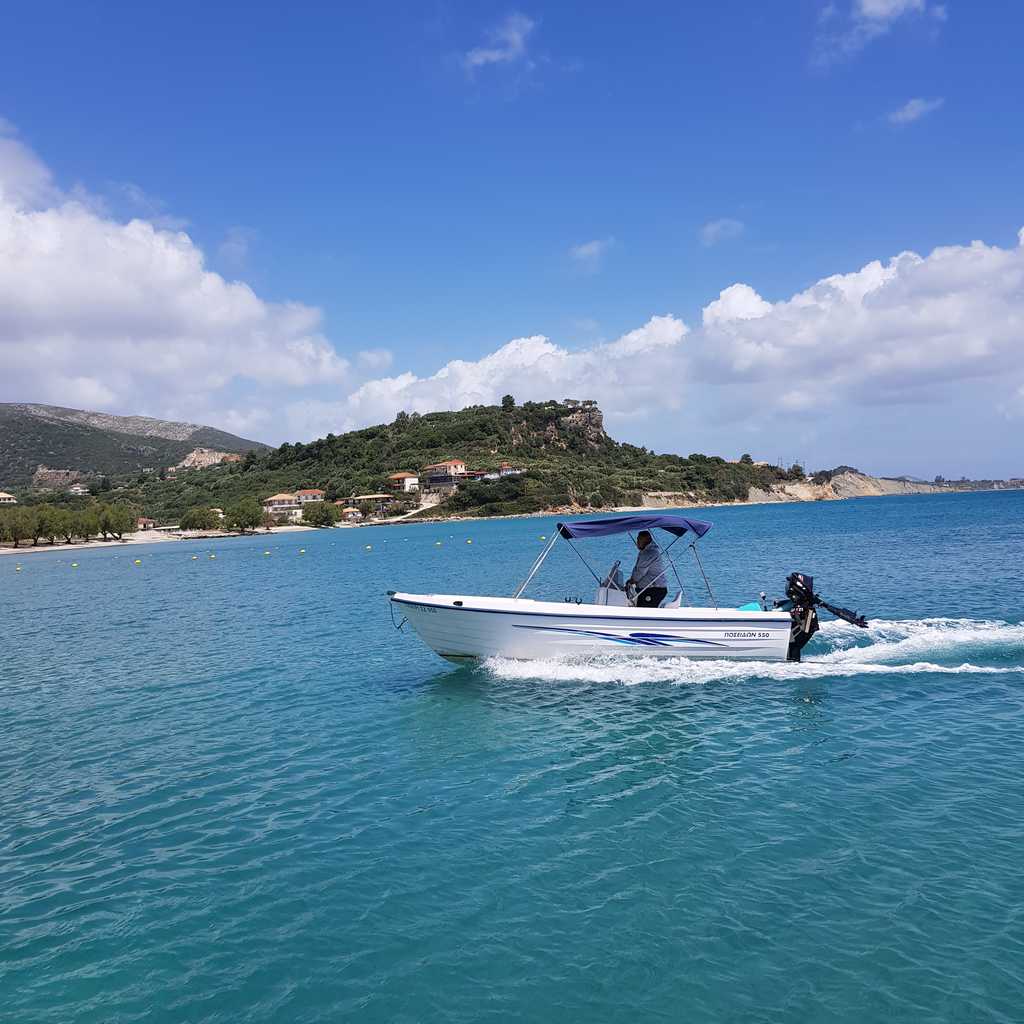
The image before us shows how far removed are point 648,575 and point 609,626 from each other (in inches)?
66.9

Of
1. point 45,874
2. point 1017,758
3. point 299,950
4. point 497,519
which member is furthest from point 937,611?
point 497,519

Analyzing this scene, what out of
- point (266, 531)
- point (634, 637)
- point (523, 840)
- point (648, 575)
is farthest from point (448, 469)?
point (523, 840)

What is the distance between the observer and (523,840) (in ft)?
29.8

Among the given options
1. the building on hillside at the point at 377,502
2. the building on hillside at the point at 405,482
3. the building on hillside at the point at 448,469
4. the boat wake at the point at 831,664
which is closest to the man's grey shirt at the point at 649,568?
the boat wake at the point at 831,664

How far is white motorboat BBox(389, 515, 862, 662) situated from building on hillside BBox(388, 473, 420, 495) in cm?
15038

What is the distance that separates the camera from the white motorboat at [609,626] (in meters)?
16.7

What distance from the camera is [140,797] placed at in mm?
11133

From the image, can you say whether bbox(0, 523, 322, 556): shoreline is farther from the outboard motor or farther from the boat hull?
the outboard motor

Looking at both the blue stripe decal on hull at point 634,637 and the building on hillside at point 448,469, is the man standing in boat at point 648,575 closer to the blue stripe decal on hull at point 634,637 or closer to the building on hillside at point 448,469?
the blue stripe decal on hull at point 634,637

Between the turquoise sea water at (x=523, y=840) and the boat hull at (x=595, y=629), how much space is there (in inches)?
20.4

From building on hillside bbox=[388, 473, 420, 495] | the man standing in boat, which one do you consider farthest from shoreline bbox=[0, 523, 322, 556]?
the man standing in boat

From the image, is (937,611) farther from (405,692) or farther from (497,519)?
(497,519)

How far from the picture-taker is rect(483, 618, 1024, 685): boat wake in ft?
54.0

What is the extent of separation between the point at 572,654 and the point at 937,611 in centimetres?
1428
